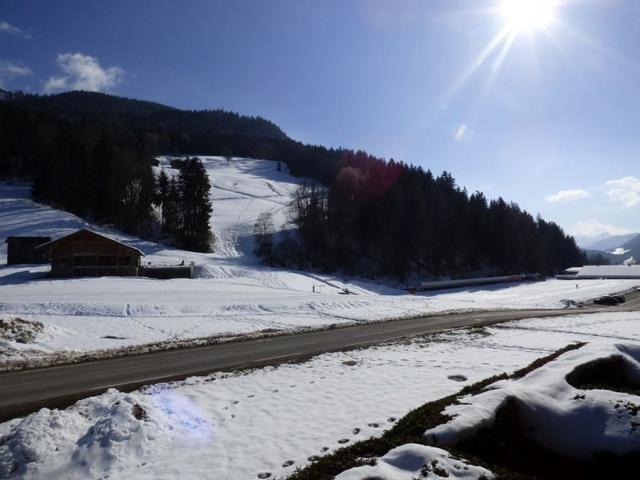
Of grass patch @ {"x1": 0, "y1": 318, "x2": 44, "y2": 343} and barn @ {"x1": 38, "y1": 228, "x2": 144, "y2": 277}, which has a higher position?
barn @ {"x1": 38, "y1": 228, "x2": 144, "y2": 277}

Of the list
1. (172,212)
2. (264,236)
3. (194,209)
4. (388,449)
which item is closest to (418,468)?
(388,449)

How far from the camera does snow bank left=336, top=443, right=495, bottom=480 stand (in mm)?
6391

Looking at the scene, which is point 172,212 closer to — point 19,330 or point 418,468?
point 19,330

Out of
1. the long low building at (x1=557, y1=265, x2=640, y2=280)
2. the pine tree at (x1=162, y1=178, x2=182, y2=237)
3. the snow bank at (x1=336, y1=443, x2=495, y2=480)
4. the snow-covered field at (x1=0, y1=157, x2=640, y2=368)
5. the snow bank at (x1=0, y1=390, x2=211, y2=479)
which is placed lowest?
the snow-covered field at (x1=0, y1=157, x2=640, y2=368)

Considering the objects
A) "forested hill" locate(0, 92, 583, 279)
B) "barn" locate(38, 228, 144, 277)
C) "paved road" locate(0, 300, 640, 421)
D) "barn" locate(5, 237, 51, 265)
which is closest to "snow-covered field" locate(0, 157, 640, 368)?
"barn" locate(38, 228, 144, 277)

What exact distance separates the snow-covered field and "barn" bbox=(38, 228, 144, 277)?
2.76 meters

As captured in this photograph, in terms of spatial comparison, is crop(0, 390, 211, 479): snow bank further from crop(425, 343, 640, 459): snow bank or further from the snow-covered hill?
the snow-covered hill

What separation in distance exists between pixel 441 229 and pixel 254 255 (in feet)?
125

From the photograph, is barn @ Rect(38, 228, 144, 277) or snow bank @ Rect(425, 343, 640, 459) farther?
barn @ Rect(38, 228, 144, 277)

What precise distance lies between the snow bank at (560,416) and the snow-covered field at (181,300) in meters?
17.7

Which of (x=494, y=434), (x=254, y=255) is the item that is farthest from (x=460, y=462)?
(x=254, y=255)

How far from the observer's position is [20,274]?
145 ft

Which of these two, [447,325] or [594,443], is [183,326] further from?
[594,443]

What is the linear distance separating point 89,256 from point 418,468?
162 feet
